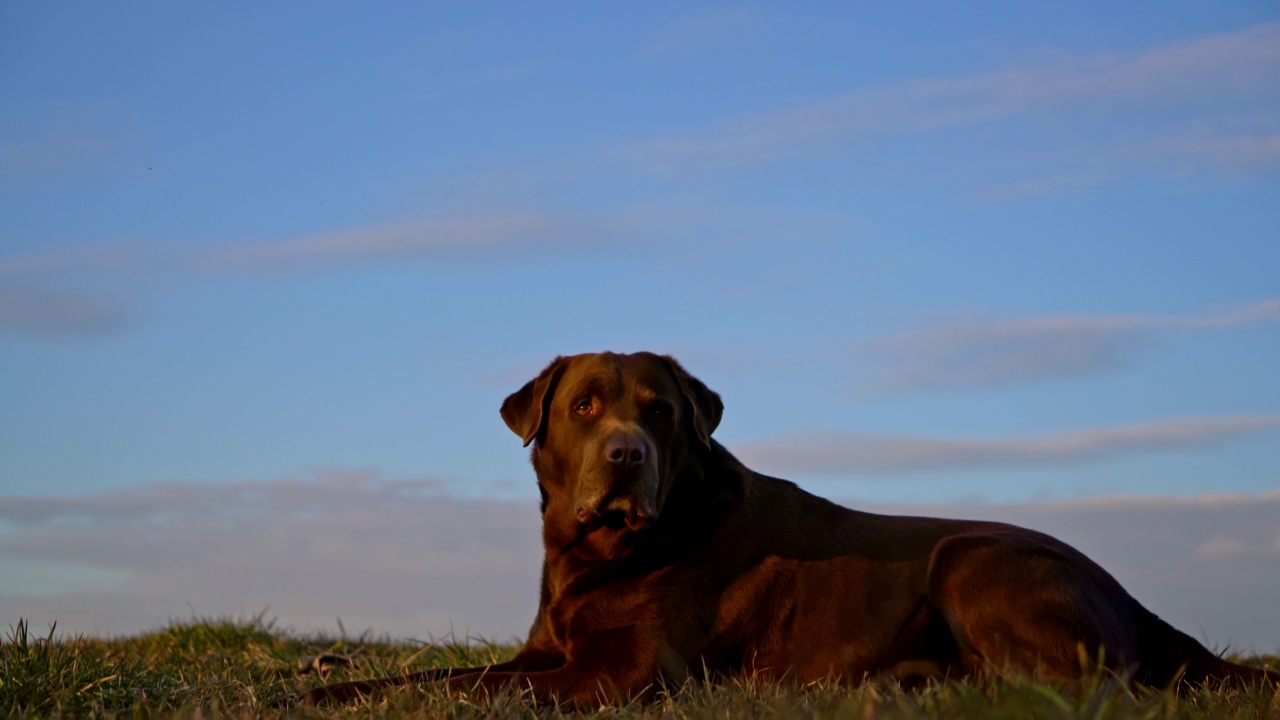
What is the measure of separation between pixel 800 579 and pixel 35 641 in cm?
371

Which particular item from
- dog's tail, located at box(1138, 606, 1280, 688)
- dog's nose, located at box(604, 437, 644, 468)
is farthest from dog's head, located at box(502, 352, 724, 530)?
dog's tail, located at box(1138, 606, 1280, 688)

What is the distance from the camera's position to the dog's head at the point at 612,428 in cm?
592

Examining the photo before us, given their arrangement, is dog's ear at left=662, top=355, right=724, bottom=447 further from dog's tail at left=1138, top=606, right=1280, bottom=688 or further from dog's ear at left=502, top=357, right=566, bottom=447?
dog's tail at left=1138, top=606, right=1280, bottom=688

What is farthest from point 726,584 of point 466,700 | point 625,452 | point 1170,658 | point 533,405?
point 1170,658

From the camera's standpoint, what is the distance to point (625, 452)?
5805mm

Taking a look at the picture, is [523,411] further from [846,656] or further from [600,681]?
[846,656]

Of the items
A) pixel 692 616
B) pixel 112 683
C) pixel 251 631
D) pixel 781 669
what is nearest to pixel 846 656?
pixel 781 669

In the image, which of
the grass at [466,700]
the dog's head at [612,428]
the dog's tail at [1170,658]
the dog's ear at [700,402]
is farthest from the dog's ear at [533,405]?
the dog's tail at [1170,658]

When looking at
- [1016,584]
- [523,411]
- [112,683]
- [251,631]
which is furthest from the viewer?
[251,631]

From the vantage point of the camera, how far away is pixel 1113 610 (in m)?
6.20

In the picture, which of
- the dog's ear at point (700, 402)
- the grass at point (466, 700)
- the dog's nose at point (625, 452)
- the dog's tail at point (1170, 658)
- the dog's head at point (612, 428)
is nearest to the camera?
the grass at point (466, 700)

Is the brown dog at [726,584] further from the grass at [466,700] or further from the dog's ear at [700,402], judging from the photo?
the grass at [466,700]

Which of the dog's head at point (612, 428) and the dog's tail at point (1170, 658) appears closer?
the dog's head at point (612, 428)

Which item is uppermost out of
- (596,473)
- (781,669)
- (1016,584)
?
(596,473)
